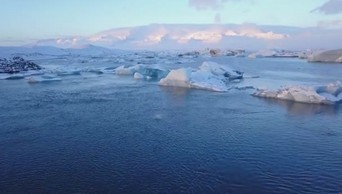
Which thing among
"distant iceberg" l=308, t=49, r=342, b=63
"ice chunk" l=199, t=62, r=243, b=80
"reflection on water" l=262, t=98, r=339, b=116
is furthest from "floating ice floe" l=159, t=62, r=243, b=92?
"distant iceberg" l=308, t=49, r=342, b=63

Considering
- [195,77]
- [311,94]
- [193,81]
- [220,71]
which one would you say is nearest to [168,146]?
[311,94]

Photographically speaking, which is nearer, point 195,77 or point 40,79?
point 195,77

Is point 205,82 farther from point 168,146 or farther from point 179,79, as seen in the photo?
point 168,146

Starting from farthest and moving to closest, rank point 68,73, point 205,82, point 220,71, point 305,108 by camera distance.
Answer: point 68,73 → point 220,71 → point 205,82 → point 305,108

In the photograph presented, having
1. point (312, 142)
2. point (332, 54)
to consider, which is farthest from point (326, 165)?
point (332, 54)

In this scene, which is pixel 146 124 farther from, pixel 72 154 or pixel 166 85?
pixel 166 85

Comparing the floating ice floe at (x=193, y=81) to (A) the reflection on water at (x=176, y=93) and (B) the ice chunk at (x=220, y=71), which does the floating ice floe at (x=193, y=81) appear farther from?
(B) the ice chunk at (x=220, y=71)
